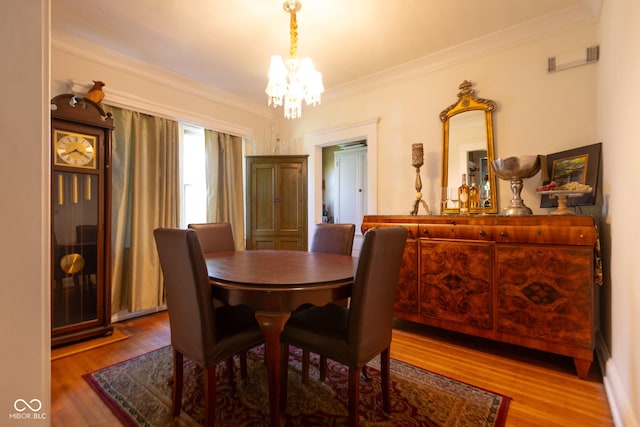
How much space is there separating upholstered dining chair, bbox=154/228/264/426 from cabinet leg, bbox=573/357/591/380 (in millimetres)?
2005

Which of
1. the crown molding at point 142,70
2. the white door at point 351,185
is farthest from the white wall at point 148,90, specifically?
the white door at point 351,185

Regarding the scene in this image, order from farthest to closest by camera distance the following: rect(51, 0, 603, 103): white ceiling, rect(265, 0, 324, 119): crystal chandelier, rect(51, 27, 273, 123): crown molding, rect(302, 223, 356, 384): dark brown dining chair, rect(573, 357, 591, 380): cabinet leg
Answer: rect(51, 27, 273, 123): crown molding, rect(302, 223, 356, 384): dark brown dining chair, rect(51, 0, 603, 103): white ceiling, rect(265, 0, 324, 119): crystal chandelier, rect(573, 357, 591, 380): cabinet leg

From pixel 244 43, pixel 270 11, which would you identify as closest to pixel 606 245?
pixel 270 11

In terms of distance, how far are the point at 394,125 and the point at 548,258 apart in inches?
77.7

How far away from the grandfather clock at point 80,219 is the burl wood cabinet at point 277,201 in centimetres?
178

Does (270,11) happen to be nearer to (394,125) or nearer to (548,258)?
(394,125)

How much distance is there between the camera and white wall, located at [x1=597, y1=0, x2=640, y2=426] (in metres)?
1.32

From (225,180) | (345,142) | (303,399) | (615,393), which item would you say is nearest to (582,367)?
(615,393)

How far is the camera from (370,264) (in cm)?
132

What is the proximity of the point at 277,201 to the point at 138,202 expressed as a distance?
5.39 ft

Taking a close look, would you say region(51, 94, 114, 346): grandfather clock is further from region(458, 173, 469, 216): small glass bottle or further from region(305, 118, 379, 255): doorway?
region(458, 173, 469, 216): small glass bottle

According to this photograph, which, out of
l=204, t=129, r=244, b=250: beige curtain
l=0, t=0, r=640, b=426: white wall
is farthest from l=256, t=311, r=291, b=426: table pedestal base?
l=204, t=129, r=244, b=250: beige curtain

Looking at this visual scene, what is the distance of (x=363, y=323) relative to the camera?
53.0 inches

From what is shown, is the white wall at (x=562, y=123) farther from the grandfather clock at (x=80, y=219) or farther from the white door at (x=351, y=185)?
the grandfather clock at (x=80, y=219)
